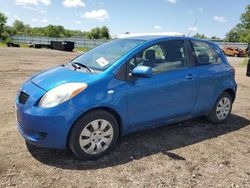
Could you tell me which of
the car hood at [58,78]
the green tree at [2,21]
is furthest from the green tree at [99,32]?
the car hood at [58,78]

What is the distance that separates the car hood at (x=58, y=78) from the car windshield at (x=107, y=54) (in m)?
0.31

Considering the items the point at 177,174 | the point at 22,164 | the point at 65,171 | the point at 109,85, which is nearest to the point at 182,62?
the point at 109,85

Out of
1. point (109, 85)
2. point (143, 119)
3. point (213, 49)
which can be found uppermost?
point (213, 49)

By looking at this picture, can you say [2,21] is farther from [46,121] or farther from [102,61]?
[46,121]

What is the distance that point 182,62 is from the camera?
517cm

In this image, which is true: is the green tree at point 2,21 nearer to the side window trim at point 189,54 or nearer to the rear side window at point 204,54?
the rear side window at point 204,54

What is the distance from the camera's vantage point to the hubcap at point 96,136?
411 centimetres

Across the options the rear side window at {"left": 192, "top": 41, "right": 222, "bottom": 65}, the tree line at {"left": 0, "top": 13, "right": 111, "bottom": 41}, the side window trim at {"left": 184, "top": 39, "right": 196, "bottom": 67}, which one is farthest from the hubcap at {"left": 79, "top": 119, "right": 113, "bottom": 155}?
the tree line at {"left": 0, "top": 13, "right": 111, "bottom": 41}

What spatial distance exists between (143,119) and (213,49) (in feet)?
7.38

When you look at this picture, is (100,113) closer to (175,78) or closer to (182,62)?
(175,78)

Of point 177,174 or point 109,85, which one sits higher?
point 109,85

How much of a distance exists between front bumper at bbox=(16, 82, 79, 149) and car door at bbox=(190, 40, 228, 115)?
8.10ft

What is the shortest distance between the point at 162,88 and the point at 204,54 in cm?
140

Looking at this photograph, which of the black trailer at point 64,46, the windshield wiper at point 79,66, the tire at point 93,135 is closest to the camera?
the tire at point 93,135
